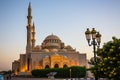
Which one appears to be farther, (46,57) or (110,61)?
(46,57)

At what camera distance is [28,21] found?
6153cm

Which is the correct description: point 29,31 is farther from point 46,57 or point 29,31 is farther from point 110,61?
point 110,61

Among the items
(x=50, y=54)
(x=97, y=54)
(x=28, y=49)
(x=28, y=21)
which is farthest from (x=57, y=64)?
(x=97, y=54)

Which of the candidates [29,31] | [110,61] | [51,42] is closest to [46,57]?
[29,31]

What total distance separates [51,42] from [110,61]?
58.8m

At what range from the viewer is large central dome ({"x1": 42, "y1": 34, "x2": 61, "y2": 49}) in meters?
69.9

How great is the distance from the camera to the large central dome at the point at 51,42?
6994 cm

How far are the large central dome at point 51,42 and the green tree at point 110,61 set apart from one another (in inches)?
2191

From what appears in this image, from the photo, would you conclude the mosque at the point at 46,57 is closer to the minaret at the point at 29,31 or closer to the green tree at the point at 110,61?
the minaret at the point at 29,31

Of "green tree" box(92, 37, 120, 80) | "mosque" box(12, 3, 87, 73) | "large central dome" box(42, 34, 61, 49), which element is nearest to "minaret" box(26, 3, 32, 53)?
"mosque" box(12, 3, 87, 73)

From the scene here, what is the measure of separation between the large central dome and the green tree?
55661mm

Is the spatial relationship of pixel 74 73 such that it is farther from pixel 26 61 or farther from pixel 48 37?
pixel 48 37

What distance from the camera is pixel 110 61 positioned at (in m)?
13.2

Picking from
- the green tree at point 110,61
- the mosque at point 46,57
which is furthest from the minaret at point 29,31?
the green tree at point 110,61
